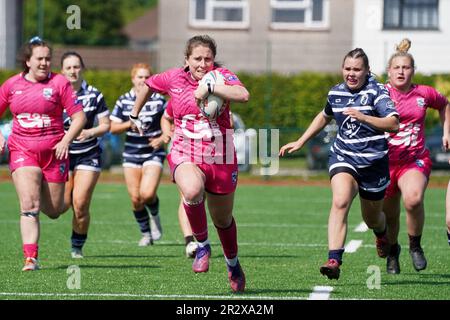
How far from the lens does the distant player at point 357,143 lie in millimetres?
8383

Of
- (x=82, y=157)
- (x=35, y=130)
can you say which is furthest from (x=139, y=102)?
(x=82, y=157)

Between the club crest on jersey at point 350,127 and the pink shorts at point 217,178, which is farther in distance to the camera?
the club crest on jersey at point 350,127

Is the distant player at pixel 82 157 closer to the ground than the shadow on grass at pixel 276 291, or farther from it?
farther from it

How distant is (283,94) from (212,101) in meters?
18.7

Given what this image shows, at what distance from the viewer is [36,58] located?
9.36 meters

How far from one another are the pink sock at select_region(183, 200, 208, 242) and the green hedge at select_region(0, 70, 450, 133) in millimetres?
16878

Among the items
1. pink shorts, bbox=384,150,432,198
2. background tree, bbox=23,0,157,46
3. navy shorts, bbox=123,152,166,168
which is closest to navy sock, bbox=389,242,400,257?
pink shorts, bbox=384,150,432,198

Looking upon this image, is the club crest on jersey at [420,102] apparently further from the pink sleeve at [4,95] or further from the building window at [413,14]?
the building window at [413,14]

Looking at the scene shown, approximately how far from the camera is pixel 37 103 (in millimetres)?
9367

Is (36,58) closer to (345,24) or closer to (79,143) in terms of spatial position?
(79,143)

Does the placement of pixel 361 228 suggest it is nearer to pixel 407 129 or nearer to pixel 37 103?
pixel 407 129

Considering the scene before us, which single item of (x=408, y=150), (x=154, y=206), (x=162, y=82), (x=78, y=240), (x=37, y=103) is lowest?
(x=78, y=240)

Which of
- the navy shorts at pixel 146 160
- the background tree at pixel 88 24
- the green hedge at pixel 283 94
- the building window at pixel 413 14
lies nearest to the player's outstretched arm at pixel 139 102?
the navy shorts at pixel 146 160

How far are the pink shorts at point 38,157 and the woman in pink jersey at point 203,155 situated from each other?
1718 millimetres
